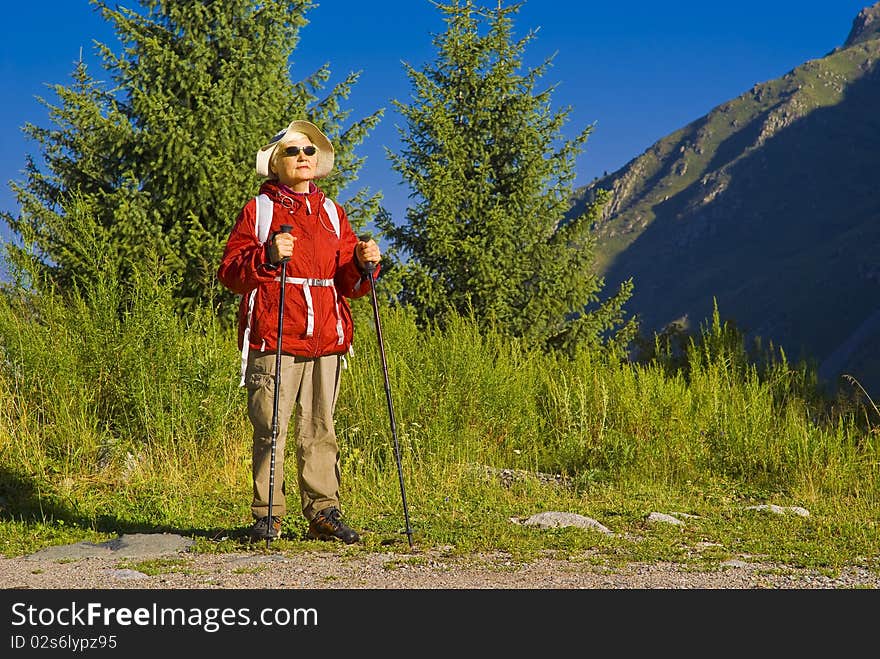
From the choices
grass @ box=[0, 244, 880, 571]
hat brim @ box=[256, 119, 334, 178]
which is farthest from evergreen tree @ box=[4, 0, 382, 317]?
hat brim @ box=[256, 119, 334, 178]

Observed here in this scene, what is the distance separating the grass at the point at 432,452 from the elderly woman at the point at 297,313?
1.55ft

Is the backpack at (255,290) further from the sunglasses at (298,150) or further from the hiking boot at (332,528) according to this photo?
the hiking boot at (332,528)

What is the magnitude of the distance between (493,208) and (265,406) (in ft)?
42.9

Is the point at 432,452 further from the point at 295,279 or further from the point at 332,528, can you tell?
the point at 295,279

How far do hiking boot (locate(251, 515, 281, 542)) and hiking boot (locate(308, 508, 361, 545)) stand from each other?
0.85ft

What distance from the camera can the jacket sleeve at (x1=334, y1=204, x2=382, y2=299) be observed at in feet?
21.4

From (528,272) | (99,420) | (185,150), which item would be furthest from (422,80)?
(99,420)

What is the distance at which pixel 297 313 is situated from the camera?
6293 mm

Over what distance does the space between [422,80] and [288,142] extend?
44.8 feet

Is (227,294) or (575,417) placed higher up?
(227,294)

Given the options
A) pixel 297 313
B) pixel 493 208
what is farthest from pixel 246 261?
pixel 493 208

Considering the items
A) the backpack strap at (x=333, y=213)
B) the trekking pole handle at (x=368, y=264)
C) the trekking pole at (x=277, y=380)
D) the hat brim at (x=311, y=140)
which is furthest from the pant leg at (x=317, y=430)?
the hat brim at (x=311, y=140)

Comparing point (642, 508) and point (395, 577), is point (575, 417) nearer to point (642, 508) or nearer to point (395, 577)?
point (642, 508)

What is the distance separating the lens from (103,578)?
558cm
